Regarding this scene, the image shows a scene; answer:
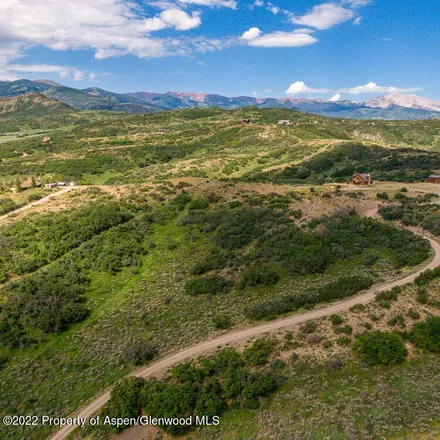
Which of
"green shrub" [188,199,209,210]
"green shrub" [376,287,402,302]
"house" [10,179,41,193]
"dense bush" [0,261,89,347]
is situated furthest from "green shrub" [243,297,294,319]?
"house" [10,179,41,193]

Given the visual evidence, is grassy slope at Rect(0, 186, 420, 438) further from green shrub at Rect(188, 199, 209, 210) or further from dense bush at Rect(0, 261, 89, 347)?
green shrub at Rect(188, 199, 209, 210)

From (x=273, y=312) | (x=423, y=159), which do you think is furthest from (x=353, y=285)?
(x=423, y=159)

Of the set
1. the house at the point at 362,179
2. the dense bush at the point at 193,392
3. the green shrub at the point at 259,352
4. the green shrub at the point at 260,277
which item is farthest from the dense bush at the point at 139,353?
the house at the point at 362,179

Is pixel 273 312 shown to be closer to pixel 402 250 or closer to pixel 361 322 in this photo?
pixel 361 322

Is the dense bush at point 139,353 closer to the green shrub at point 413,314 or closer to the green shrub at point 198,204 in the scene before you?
the green shrub at point 413,314

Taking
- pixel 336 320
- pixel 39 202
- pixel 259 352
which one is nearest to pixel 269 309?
pixel 259 352

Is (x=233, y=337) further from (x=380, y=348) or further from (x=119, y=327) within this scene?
(x=380, y=348)
